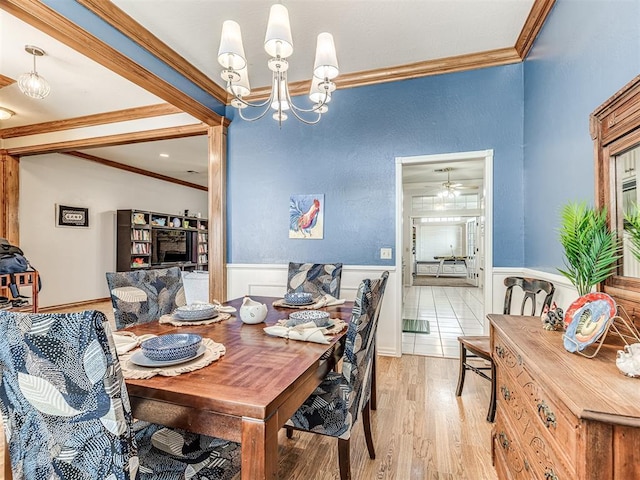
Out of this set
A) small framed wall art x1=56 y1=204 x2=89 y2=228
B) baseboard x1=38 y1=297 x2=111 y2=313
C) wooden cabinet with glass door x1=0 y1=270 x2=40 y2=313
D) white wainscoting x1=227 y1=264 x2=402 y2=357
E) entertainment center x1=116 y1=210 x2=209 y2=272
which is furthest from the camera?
entertainment center x1=116 y1=210 x2=209 y2=272

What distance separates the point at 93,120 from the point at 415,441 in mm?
5056

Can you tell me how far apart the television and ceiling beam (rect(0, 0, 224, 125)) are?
4643mm

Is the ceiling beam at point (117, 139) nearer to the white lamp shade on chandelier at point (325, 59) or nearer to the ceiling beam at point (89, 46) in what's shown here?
the ceiling beam at point (89, 46)

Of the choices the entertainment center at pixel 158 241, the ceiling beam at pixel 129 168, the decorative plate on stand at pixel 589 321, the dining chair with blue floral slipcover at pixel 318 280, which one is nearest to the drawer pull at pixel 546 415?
the decorative plate on stand at pixel 589 321

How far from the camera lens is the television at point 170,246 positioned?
710cm

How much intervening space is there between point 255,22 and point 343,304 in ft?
7.57

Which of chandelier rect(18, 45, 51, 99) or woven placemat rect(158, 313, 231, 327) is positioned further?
chandelier rect(18, 45, 51, 99)

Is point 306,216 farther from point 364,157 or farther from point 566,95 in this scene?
point 566,95

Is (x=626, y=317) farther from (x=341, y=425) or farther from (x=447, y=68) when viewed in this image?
(x=447, y=68)

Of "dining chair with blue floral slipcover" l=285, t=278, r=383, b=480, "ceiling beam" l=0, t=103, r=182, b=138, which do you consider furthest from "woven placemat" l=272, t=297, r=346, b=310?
"ceiling beam" l=0, t=103, r=182, b=138

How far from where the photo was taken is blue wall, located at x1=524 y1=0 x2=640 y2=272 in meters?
1.48

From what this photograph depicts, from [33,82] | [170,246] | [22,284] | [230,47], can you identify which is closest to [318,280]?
[230,47]

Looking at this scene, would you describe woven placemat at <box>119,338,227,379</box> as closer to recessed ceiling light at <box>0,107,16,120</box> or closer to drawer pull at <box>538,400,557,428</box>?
drawer pull at <box>538,400,557,428</box>

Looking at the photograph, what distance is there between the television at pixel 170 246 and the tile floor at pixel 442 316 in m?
5.34
